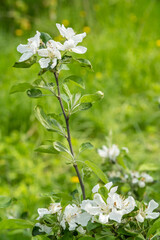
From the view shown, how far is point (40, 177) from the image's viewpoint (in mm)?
1984

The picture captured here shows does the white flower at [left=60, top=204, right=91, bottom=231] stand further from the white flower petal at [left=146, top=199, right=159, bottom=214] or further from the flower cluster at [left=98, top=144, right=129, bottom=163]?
the flower cluster at [left=98, top=144, right=129, bottom=163]

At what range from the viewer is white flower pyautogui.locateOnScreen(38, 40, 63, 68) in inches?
29.8

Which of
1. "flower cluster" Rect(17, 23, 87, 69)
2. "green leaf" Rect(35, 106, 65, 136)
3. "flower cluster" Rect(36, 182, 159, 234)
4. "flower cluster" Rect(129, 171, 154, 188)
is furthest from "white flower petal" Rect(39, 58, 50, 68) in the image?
"flower cluster" Rect(129, 171, 154, 188)

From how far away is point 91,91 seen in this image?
9.14 feet

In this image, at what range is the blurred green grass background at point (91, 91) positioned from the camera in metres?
2.01

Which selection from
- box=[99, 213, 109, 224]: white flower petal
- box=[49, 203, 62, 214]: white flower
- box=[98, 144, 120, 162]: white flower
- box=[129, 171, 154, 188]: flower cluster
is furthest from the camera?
box=[98, 144, 120, 162]: white flower

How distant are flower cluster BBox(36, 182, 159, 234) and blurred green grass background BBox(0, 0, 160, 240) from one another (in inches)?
16.3

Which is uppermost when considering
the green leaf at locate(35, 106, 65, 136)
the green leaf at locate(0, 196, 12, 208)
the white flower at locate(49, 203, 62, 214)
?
the green leaf at locate(35, 106, 65, 136)

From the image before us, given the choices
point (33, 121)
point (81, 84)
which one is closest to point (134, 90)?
point (33, 121)

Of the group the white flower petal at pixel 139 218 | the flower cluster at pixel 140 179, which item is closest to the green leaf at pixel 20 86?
the white flower petal at pixel 139 218

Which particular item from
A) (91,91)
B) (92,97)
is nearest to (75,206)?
(92,97)

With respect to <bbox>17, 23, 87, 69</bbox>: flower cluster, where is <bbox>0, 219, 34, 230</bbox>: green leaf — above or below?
below

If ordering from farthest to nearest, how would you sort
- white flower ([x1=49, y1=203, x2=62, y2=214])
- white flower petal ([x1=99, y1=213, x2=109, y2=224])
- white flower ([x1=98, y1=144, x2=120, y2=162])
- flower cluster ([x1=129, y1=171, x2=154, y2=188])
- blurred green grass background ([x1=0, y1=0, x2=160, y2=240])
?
blurred green grass background ([x1=0, y1=0, x2=160, y2=240]), white flower ([x1=98, y1=144, x2=120, y2=162]), flower cluster ([x1=129, y1=171, x2=154, y2=188]), white flower ([x1=49, y1=203, x2=62, y2=214]), white flower petal ([x1=99, y1=213, x2=109, y2=224])

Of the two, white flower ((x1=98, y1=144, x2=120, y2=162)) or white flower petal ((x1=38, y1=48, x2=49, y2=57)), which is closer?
white flower petal ((x1=38, y1=48, x2=49, y2=57))
